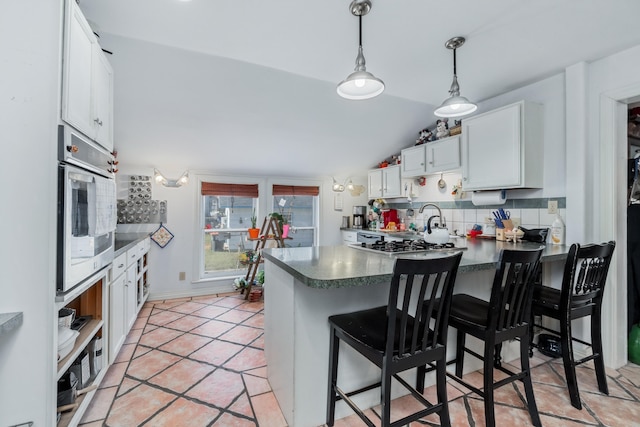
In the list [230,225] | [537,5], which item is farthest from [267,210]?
[537,5]

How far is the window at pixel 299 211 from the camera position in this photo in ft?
15.6

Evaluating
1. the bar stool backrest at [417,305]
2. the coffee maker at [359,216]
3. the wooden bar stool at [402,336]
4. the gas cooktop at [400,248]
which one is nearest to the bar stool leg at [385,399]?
the wooden bar stool at [402,336]

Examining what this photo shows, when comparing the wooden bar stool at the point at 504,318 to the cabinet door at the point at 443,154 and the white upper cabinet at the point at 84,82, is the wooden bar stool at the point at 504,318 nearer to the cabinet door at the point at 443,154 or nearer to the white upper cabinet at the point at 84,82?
the cabinet door at the point at 443,154

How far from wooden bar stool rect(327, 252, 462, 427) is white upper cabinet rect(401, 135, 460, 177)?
2.30 meters

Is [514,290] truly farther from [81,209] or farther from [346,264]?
[81,209]

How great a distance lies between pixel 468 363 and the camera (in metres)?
2.16

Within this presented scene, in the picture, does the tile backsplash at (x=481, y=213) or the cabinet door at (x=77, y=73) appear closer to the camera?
the cabinet door at (x=77, y=73)

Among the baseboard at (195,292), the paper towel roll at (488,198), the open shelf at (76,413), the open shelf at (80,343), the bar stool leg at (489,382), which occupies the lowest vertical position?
the baseboard at (195,292)

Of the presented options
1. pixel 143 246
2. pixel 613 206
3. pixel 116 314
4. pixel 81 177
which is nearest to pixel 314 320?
pixel 81 177

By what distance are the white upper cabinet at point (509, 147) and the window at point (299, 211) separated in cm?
263

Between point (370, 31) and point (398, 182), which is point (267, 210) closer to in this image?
point (398, 182)

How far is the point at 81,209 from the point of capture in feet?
4.65

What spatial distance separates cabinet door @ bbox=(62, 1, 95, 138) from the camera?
1274mm

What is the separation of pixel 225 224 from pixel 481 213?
353 cm
